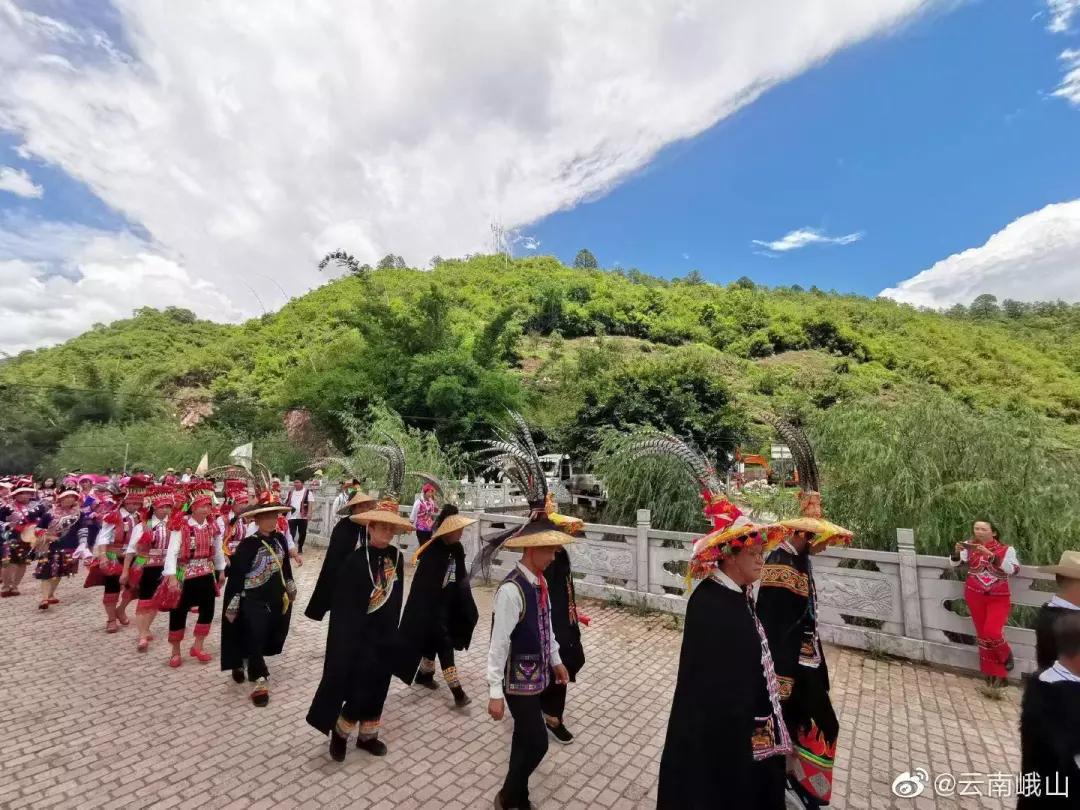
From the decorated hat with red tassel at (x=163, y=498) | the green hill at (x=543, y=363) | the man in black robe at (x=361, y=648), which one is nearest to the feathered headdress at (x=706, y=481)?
the man in black robe at (x=361, y=648)

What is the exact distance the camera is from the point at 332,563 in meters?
4.67

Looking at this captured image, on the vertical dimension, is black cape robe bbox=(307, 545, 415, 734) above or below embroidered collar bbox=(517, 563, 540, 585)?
below

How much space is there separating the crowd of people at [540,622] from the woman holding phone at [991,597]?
15mm

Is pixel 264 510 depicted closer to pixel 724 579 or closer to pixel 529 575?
pixel 529 575

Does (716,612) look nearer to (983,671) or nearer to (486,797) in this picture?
(486,797)

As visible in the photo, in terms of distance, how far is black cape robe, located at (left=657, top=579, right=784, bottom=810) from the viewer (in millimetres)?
2186

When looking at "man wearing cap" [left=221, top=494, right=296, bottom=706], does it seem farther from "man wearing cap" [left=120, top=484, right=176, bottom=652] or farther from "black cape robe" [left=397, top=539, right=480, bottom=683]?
"man wearing cap" [left=120, top=484, right=176, bottom=652]

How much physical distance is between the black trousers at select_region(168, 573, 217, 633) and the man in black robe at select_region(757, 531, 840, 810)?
221 inches

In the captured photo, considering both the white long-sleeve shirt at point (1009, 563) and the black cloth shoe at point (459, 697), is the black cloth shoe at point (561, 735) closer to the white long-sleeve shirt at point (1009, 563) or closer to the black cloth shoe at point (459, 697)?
the black cloth shoe at point (459, 697)

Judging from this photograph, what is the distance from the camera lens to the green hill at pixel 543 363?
18672mm

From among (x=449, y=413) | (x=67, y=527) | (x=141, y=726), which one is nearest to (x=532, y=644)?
(x=141, y=726)

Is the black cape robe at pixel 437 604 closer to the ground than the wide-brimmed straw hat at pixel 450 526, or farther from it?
closer to the ground

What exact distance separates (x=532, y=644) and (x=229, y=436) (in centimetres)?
2795

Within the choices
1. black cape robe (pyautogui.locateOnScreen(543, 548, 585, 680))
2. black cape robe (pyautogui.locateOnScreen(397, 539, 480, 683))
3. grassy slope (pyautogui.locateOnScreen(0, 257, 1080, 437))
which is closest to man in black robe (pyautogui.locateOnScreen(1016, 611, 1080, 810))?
black cape robe (pyautogui.locateOnScreen(543, 548, 585, 680))
